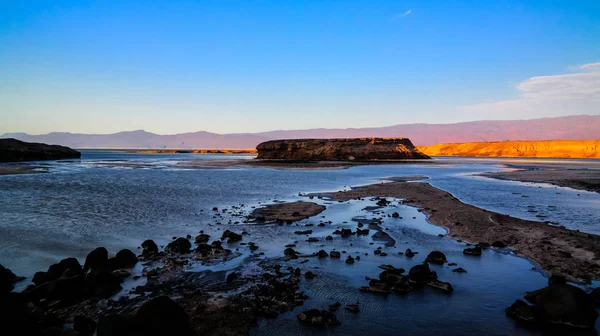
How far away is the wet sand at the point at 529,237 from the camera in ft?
38.9

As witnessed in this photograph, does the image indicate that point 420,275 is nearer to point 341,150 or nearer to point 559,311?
point 559,311

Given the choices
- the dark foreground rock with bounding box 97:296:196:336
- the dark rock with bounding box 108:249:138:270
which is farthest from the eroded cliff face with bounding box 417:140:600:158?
the dark foreground rock with bounding box 97:296:196:336

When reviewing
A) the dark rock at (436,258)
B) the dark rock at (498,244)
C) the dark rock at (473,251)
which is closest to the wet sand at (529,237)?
the dark rock at (498,244)

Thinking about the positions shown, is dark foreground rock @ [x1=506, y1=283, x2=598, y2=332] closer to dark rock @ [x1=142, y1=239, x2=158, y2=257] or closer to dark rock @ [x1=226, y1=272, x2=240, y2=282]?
dark rock @ [x1=226, y1=272, x2=240, y2=282]

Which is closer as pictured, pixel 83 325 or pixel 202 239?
pixel 83 325

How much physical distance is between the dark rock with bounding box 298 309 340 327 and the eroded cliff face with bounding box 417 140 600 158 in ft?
556

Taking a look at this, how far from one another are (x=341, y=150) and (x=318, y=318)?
394 feet

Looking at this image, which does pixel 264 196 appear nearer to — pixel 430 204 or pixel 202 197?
pixel 202 197

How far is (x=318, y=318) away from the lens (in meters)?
8.10

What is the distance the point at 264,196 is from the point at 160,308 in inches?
962

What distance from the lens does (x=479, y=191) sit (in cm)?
3444

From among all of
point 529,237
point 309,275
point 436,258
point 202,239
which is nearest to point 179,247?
point 202,239

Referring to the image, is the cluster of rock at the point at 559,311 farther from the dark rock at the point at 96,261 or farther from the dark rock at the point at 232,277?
the dark rock at the point at 96,261

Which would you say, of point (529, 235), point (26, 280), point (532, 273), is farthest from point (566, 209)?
point (26, 280)
